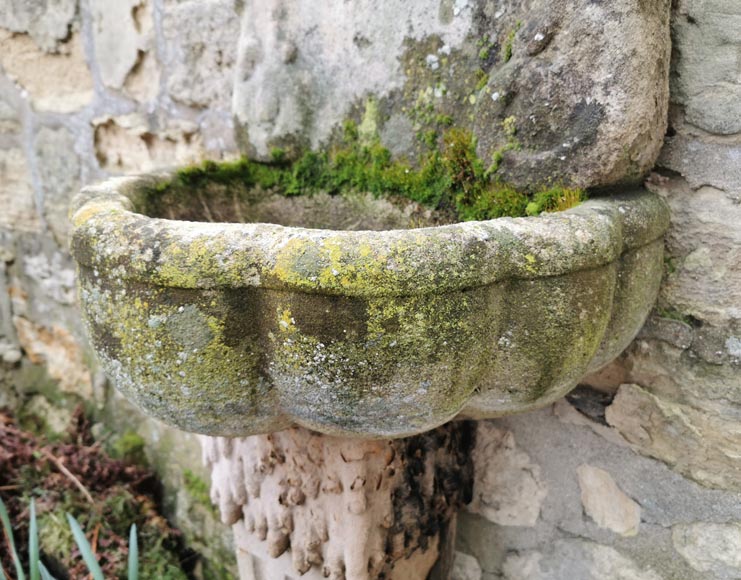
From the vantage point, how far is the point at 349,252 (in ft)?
1.88

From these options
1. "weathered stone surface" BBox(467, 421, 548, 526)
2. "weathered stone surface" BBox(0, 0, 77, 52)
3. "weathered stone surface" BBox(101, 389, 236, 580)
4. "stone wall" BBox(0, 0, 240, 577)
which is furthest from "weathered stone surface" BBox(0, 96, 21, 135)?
"weathered stone surface" BBox(467, 421, 548, 526)

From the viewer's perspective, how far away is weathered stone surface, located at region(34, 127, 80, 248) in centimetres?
166

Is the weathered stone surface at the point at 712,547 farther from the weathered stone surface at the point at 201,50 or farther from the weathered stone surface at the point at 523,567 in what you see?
the weathered stone surface at the point at 201,50

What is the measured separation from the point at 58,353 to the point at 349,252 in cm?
165

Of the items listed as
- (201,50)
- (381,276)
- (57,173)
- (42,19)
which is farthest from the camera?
(57,173)

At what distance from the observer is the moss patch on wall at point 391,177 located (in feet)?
2.81

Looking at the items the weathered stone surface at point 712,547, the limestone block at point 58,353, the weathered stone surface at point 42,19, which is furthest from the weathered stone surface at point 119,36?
the weathered stone surface at point 712,547

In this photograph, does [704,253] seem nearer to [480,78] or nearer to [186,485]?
[480,78]

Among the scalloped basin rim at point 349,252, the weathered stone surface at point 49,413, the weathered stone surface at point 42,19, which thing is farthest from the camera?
the weathered stone surface at point 49,413

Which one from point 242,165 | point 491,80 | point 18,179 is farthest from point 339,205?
point 18,179

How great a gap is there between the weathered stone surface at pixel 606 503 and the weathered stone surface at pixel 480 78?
52cm

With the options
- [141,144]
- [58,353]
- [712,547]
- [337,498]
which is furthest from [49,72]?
[712,547]

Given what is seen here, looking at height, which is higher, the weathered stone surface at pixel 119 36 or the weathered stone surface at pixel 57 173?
the weathered stone surface at pixel 119 36

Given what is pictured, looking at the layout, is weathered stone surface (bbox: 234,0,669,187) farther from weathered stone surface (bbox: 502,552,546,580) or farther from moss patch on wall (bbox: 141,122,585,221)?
weathered stone surface (bbox: 502,552,546,580)
